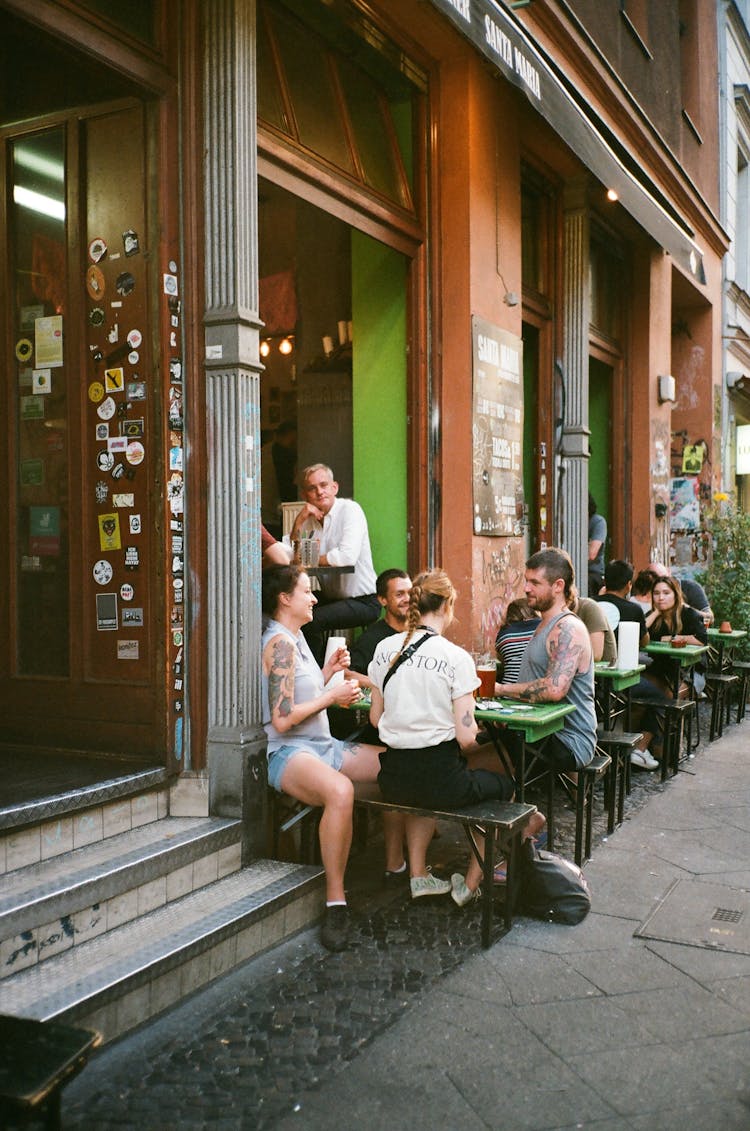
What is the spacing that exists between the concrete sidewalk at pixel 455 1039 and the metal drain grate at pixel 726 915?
0.30 ft

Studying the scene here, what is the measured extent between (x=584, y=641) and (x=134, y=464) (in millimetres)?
2429

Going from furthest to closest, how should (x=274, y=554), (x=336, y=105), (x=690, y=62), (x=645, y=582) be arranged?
(x=690, y=62), (x=645, y=582), (x=336, y=105), (x=274, y=554)

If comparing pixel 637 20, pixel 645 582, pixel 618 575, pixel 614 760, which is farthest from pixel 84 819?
pixel 637 20

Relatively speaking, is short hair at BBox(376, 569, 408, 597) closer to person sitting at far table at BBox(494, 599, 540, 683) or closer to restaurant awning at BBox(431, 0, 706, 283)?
person sitting at far table at BBox(494, 599, 540, 683)

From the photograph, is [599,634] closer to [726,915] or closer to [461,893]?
[726,915]

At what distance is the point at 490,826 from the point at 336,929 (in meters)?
A: 0.78

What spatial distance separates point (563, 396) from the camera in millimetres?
9578

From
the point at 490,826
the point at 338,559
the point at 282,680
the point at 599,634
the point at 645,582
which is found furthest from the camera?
the point at 645,582

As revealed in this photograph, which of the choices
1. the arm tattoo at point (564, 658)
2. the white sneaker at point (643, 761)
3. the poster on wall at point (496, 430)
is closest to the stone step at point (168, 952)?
the arm tattoo at point (564, 658)

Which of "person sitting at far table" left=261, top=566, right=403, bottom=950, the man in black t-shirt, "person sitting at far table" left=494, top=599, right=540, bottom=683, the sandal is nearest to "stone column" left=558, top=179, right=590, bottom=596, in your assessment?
the man in black t-shirt

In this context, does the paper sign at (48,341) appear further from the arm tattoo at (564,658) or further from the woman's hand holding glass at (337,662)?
the arm tattoo at (564,658)

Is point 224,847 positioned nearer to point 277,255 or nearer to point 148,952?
point 148,952

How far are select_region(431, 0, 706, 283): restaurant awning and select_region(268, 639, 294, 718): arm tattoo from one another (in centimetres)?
331

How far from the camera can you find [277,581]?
15.6 ft
